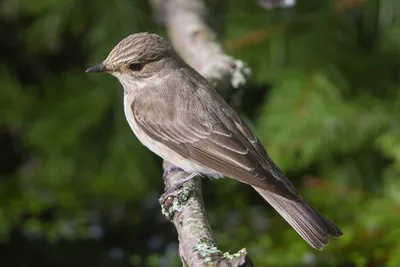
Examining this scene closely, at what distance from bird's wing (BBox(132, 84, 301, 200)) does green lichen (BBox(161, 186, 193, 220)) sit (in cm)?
32

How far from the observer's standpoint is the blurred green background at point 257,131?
4812mm

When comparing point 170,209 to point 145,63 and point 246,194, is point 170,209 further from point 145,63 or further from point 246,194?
point 246,194

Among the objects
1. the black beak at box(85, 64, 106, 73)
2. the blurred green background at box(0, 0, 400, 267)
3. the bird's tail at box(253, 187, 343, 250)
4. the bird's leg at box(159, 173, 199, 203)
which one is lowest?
the bird's tail at box(253, 187, 343, 250)

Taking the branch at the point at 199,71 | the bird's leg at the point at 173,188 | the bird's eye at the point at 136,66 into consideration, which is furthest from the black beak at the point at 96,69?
the bird's leg at the point at 173,188

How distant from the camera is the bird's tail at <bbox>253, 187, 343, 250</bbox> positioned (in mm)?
3281

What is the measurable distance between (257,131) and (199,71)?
2.88 ft

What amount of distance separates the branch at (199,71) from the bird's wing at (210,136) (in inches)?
5.5

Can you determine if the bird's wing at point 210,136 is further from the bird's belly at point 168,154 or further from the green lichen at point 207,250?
the green lichen at point 207,250

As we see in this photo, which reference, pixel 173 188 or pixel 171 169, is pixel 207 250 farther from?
pixel 171 169

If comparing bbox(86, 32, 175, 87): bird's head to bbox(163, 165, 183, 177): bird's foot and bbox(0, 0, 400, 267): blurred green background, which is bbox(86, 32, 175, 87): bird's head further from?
bbox(0, 0, 400, 267): blurred green background

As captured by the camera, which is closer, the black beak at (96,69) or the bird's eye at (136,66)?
the black beak at (96,69)

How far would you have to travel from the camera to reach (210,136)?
3729 millimetres

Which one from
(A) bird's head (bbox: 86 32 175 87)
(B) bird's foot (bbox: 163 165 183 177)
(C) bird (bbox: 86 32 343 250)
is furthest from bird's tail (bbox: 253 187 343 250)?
(A) bird's head (bbox: 86 32 175 87)

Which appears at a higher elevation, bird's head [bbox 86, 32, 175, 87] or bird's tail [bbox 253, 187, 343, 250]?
bird's head [bbox 86, 32, 175, 87]
